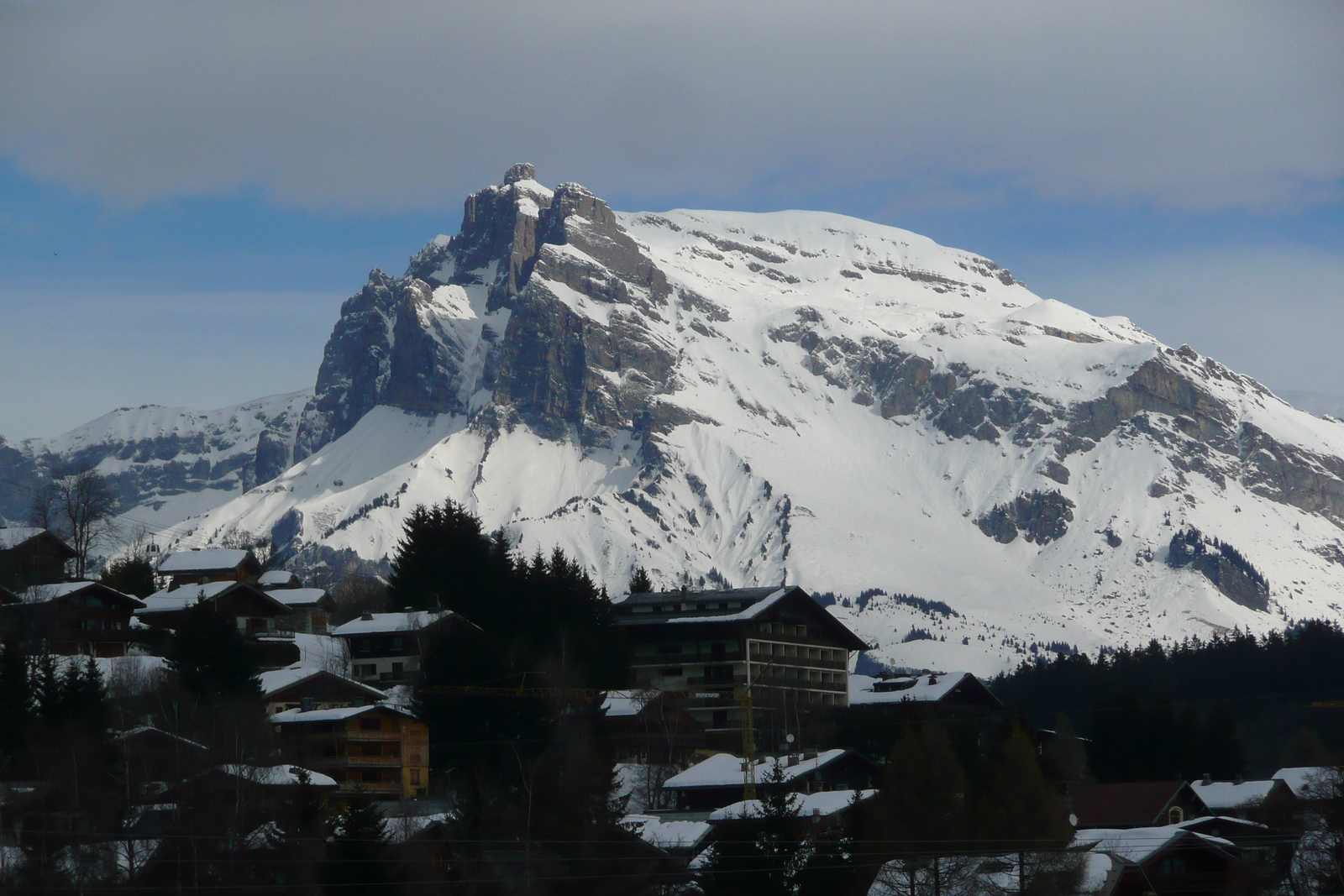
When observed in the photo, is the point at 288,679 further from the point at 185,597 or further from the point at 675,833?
the point at 675,833

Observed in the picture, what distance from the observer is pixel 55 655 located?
92250 mm

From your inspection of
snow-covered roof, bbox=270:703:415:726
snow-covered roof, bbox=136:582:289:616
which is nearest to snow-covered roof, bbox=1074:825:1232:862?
snow-covered roof, bbox=270:703:415:726

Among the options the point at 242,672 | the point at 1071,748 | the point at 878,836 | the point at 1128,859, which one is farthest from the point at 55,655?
the point at 1071,748

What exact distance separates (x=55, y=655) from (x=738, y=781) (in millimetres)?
35871

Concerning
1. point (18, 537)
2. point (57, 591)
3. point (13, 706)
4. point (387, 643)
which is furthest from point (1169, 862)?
point (18, 537)

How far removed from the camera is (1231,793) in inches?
3821

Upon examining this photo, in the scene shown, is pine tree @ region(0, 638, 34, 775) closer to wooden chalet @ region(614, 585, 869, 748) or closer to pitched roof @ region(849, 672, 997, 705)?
wooden chalet @ region(614, 585, 869, 748)

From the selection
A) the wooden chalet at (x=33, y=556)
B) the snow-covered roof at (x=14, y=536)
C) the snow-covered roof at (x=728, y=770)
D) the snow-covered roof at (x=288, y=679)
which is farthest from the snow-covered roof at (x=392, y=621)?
the snow-covered roof at (x=14, y=536)

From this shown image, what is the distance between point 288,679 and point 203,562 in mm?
40457

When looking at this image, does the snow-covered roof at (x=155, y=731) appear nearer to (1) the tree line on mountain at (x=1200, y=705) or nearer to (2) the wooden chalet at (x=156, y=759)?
(2) the wooden chalet at (x=156, y=759)

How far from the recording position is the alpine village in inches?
2618

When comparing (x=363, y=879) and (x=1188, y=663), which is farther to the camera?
(x=1188, y=663)

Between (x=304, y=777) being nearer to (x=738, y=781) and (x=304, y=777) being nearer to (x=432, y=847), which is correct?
(x=432, y=847)

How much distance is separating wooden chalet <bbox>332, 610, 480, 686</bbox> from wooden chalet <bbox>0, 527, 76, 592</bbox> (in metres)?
20.0
